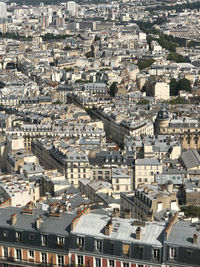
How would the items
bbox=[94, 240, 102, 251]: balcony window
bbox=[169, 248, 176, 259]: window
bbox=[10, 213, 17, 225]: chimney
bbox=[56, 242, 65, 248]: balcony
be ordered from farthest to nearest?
bbox=[10, 213, 17, 225]: chimney → bbox=[56, 242, 65, 248]: balcony → bbox=[94, 240, 102, 251]: balcony window → bbox=[169, 248, 176, 259]: window

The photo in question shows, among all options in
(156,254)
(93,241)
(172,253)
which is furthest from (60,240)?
(172,253)

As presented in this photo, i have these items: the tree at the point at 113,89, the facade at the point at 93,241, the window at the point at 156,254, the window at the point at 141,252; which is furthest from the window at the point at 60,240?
the tree at the point at 113,89

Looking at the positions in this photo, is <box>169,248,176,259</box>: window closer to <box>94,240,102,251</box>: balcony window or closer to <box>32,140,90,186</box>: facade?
<box>94,240,102,251</box>: balcony window

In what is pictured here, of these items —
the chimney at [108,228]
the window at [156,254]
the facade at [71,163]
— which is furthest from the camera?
the facade at [71,163]

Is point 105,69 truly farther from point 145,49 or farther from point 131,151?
point 131,151

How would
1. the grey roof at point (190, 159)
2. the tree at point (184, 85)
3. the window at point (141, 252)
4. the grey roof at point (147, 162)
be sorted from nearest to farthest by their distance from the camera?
the window at point (141, 252) → the grey roof at point (147, 162) → the grey roof at point (190, 159) → the tree at point (184, 85)

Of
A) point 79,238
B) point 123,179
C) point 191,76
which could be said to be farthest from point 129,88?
point 79,238

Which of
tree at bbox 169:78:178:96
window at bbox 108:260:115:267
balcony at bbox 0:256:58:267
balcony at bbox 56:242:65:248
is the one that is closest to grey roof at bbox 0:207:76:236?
balcony at bbox 56:242:65:248

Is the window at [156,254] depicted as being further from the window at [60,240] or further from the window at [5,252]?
the window at [5,252]
